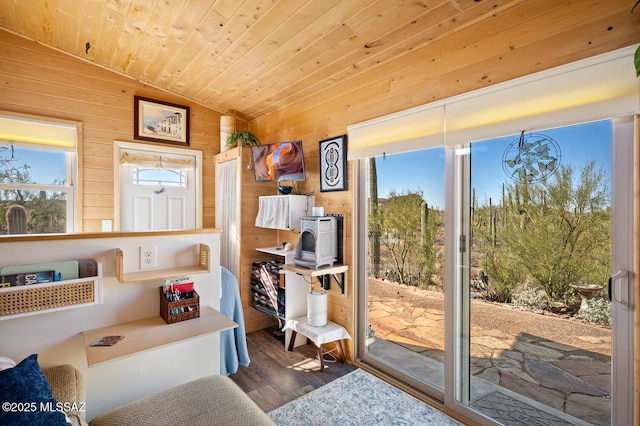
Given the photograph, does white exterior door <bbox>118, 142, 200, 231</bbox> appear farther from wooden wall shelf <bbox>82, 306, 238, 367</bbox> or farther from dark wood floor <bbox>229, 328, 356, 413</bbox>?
wooden wall shelf <bbox>82, 306, 238, 367</bbox>

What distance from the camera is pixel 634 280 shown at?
1.51 metres

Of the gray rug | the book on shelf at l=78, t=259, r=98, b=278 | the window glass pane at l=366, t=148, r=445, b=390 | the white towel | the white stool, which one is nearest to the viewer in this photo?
the book on shelf at l=78, t=259, r=98, b=278

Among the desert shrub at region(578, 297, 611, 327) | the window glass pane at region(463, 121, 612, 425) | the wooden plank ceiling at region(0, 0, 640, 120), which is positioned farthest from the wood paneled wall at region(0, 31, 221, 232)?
the desert shrub at region(578, 297, 611, 327)

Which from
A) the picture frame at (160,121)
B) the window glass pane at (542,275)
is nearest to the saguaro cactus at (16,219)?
the picture frame at (160,121)

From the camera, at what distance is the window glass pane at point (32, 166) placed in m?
2.95

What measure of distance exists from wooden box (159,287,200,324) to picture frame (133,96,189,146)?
2.50 m

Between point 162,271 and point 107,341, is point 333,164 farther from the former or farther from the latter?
point 107,341

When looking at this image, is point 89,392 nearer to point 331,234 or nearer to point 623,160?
point 331,234

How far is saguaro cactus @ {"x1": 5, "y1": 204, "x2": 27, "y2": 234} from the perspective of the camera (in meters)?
2.97

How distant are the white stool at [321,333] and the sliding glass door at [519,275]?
41 centimetres

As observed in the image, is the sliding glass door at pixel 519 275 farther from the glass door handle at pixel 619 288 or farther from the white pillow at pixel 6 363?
the white pillow at pixel 6 363

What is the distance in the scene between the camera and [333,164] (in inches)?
117

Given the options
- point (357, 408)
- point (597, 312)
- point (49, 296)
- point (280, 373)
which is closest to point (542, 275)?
point (597, 312)

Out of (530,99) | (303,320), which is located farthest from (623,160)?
(303,320)
